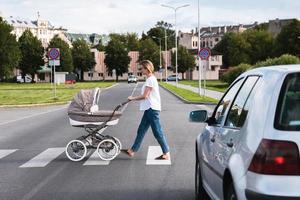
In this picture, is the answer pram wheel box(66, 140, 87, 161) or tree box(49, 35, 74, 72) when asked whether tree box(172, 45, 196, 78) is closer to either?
tree box(49, 35, 74, 72)

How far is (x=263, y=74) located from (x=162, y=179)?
173 inches

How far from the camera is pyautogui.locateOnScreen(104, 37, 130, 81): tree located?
140 metres

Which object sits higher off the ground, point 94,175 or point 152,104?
point 152,104

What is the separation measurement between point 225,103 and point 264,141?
207 cm

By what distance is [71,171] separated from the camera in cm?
988

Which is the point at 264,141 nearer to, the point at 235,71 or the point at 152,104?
the point at 152,104

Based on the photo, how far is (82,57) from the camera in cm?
14325

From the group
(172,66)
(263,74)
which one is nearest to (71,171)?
(263,74)

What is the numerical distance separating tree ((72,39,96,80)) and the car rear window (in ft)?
461

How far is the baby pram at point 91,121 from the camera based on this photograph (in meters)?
11.0

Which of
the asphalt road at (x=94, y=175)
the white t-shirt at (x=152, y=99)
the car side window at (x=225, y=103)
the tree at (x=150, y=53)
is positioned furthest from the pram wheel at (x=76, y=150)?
the tree at (x=150, y=53)

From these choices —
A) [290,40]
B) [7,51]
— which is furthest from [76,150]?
[290,40]

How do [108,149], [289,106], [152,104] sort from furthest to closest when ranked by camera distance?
[108,149]
[152,104]
[289,106]

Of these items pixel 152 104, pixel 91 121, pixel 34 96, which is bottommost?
pixel 34 96
